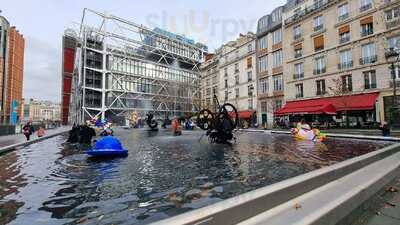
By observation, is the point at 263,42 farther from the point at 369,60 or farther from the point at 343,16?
the point at 369,60

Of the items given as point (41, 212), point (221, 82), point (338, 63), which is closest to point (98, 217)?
point (41, 212)

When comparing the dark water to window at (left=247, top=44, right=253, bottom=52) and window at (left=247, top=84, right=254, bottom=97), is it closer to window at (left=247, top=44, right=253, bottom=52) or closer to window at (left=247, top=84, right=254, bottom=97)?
window at (left=247, top=84, right=254, bottom=97)

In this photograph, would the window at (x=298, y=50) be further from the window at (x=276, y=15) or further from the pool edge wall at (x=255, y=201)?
the pool edge wall at (x=255, y=201)

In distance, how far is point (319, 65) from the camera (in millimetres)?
36406

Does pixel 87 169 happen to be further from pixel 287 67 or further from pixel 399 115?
pixel 287 67

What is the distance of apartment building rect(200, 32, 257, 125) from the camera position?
51500 millimetres

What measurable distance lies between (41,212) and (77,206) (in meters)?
0.51

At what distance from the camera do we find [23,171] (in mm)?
7539

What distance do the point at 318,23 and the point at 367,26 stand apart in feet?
23.1

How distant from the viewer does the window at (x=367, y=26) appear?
1195 inches

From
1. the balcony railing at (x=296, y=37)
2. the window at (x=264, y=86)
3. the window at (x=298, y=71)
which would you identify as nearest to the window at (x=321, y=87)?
the window at (x=298, y=71)

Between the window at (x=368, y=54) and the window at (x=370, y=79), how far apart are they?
4.22ft

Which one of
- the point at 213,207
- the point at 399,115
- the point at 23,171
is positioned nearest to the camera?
the point at 213,207

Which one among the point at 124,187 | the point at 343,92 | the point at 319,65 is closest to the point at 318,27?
the point at 319,65
